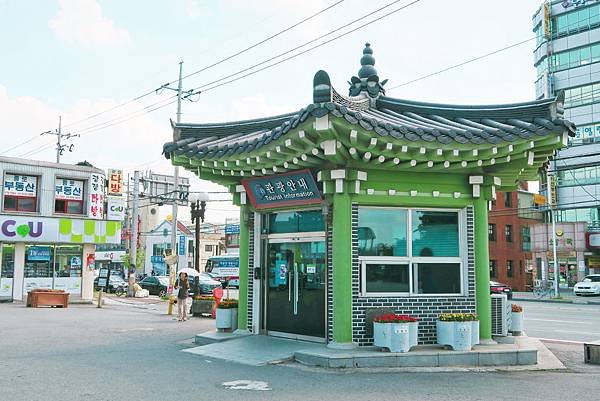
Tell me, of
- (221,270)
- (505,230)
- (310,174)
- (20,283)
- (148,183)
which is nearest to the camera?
(310,174)

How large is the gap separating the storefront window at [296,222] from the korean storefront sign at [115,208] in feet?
64.3

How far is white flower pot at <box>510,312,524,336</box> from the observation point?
12719 millimetres

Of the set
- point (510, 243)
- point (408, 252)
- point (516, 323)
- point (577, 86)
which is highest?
point (577, 86)

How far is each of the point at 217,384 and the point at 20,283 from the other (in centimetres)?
2201

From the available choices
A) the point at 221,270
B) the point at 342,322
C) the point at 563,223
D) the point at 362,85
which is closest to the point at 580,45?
the point at 563,223

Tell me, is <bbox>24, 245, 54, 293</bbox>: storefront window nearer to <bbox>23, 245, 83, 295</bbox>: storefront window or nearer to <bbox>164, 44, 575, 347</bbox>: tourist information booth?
<bbox>23, 245, 83, 295</bbox>: storefront window

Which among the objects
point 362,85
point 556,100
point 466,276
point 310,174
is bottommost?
point 466,276

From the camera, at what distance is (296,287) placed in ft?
38.8

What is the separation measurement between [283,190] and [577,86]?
4363 centimetres

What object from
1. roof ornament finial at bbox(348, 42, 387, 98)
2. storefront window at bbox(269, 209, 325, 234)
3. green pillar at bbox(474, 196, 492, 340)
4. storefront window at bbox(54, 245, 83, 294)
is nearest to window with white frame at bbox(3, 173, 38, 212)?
storefront window at bbox(54, 245, 83, 294)

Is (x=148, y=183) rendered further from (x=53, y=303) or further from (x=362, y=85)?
(x=362, y=85)

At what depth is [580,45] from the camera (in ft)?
157

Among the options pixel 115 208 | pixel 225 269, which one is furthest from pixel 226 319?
pixel 225 269

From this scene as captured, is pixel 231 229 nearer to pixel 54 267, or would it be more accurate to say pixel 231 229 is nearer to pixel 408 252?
pixel 54 267
